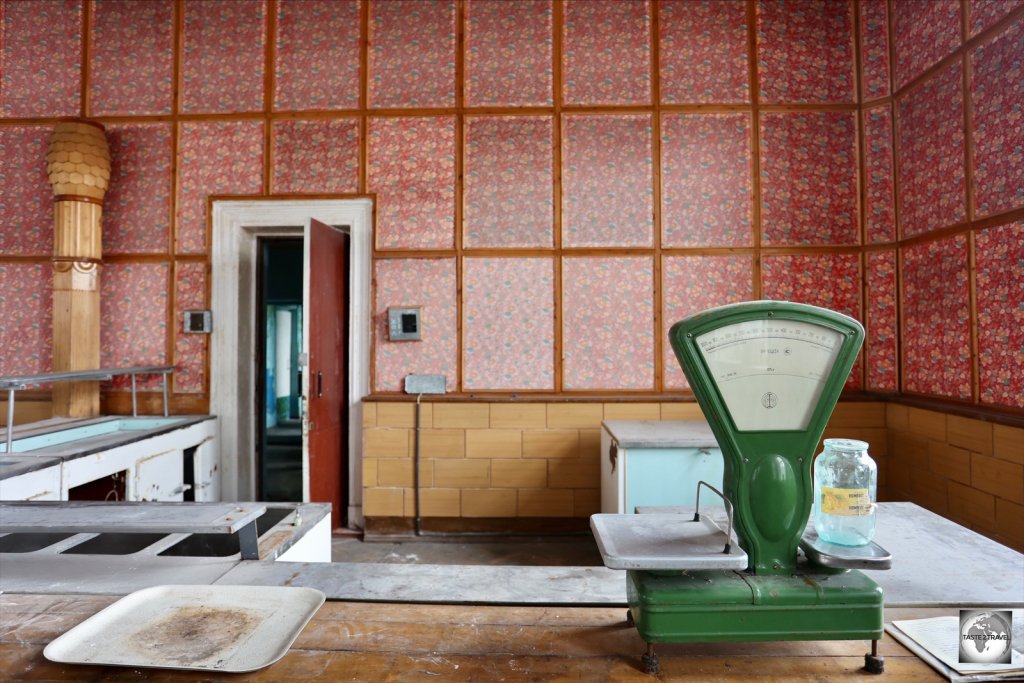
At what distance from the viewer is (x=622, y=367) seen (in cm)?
375

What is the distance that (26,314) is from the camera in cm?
384

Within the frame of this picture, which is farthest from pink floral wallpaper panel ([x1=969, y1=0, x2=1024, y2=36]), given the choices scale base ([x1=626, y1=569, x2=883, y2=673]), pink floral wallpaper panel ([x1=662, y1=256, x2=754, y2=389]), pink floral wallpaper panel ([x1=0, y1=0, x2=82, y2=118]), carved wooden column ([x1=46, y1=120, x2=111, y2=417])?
pink floral wallpaper panel ([x1=0, y1=0, x2=82, y2=118])

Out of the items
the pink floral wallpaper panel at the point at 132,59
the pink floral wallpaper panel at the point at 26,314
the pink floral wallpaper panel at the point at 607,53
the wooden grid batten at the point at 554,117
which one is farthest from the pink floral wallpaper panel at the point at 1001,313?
the pink floral wallpaper panel at the point at 26,314

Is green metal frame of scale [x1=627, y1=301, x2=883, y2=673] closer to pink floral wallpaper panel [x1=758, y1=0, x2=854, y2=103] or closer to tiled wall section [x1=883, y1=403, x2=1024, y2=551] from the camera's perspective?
tiled wall section [x1=883, y1=403, x2=1024, y2=551]

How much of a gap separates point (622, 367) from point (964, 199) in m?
2.13

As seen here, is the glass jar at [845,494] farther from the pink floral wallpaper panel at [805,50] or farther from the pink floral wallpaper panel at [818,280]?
the pink floral wallpaper panel at [805,50]

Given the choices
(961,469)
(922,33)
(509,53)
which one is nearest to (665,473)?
(961,469)

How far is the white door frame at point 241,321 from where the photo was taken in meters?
3.83

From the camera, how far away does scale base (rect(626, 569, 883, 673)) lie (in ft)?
2.68

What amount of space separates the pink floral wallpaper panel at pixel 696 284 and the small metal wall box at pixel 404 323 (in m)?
1.73

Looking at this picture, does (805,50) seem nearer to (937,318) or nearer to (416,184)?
(937,318)

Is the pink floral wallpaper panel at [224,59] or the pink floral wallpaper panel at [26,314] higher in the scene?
the pink floral wallpaper panel at [224,59]

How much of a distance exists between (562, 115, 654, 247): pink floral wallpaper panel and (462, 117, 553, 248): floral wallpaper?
0.14 meters

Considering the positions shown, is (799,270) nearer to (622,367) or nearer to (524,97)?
(622,367)
